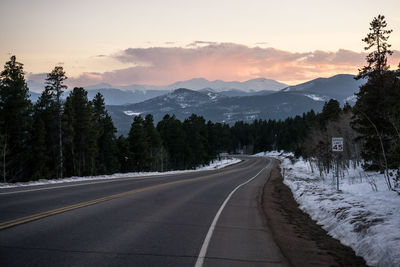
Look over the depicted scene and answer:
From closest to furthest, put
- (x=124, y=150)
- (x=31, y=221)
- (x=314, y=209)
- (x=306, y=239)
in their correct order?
(x=31, y=221) → (x=306, y=239) → (x=314, y=209) → (x=124, y=150)

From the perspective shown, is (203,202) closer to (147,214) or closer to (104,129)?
(147,214)

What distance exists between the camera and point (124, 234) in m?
7.52

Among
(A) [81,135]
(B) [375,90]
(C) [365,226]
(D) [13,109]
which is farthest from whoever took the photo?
(A) [81,135]

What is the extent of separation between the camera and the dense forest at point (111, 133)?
28.5m

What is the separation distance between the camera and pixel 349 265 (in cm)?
663

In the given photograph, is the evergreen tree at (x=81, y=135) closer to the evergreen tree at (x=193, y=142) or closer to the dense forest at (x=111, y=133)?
the dense forest at (x=111, y=133)

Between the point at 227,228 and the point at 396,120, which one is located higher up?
the point at 396,120

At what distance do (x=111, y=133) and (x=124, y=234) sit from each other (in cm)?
5979

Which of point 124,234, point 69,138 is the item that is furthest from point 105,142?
point 124,234

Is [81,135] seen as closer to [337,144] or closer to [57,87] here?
[57,87]

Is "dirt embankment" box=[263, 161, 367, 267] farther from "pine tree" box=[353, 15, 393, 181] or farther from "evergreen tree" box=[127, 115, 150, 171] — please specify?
"evergreen tree" box=[127, 115, 150, 171]

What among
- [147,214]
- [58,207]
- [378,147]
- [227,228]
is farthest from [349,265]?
[378,147]

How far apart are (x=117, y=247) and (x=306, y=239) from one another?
195 inches

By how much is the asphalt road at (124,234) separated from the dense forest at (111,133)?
8829 mm
